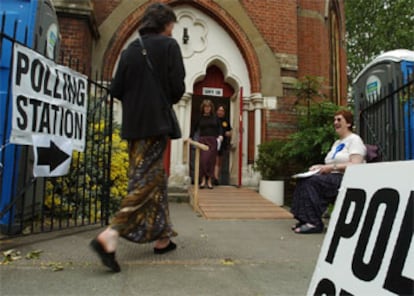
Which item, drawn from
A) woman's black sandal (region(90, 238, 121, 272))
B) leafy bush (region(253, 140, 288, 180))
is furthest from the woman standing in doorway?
woman's black sandal (region(90, 238, 121, 272))

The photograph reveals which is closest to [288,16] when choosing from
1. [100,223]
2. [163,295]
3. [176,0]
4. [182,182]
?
[176,0]

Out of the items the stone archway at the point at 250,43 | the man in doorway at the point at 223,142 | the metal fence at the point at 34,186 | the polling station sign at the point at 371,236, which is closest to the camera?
the polling station sign at the point at 371,236

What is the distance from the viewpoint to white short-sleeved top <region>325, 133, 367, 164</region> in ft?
12.9

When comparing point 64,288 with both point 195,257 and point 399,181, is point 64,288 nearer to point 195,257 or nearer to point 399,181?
point 195,257

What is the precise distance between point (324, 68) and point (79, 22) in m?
5.79

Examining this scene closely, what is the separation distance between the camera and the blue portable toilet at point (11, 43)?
10.7 feet

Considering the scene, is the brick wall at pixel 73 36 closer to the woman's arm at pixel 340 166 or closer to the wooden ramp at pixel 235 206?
the wooden ramp at pixel 235 206

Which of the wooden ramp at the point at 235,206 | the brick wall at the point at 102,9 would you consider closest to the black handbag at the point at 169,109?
the wooden ramp at the point at 235,206

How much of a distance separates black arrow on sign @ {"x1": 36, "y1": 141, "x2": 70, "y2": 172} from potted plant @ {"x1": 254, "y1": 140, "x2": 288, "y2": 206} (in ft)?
14.4

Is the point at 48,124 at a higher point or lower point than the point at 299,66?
lower

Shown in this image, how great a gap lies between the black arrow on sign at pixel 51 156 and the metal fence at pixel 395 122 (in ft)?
12.4

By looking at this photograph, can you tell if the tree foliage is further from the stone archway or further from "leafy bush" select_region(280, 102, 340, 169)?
"leafy bush" select_region(280, 102, 340, 169)

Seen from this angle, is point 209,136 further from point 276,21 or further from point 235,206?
point 276,21

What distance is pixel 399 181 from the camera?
1.17 m
